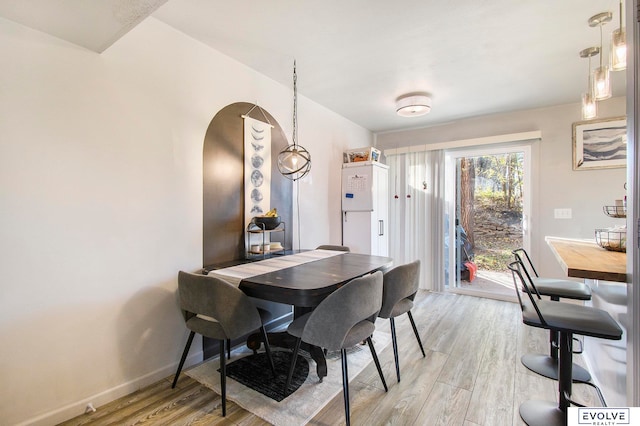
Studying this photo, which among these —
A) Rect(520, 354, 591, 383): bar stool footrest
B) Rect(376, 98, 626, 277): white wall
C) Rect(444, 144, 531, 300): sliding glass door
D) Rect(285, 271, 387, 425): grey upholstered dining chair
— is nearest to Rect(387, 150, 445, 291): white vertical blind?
Rect(444, 144, 531, 300): sliding glass door

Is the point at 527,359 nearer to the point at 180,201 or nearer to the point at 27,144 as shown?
the point at 180,201

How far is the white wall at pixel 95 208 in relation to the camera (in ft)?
4.89

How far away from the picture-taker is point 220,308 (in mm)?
1712

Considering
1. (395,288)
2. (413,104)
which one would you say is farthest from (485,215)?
(395,288)

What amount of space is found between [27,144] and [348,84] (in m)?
2.63

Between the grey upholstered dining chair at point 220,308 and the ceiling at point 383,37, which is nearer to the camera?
the ceiling at point 383,37

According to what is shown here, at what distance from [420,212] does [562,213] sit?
1696mm

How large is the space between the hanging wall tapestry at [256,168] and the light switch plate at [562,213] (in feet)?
11.6

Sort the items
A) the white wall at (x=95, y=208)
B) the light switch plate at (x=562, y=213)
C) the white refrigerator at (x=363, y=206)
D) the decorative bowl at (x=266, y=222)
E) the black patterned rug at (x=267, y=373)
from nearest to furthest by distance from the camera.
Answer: the white wall at (x=95, y=208)
the black patterned rug at (x=267, y=373)
the decorative bowl at (x=266, y=222)
the light switch plate at (x=562, y=213)
the white refrigerator at (x=363, y=206)

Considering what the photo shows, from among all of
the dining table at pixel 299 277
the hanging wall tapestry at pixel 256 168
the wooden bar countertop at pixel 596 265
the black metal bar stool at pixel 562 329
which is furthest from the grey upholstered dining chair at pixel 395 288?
the hanging wall tapestry at pixel 256 168

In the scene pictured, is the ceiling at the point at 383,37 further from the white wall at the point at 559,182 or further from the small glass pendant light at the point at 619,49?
the small glass pendant light at the point at 619,49

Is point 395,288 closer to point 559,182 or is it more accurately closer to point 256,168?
point 256,168

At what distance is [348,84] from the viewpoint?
3062 mm

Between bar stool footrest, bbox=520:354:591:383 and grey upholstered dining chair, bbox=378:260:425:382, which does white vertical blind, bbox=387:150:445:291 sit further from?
grey upholstered dining chair, bbox=378:260:425:382
